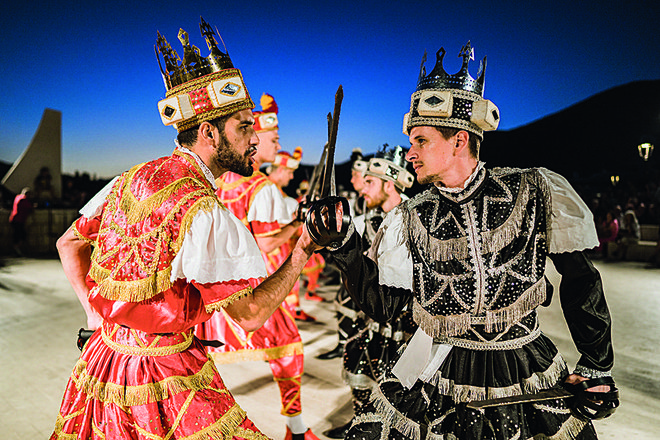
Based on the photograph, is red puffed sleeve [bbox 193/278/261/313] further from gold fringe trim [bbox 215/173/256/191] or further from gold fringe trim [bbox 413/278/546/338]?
gold fringe trim [bbox 215/173/256/191]

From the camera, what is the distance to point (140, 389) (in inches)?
53.9

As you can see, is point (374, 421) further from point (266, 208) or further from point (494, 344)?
point (266, 208)

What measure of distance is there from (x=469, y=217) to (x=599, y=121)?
5777cm

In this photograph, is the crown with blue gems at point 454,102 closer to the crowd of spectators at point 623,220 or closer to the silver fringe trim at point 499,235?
the silver fringe trim at point 499,235

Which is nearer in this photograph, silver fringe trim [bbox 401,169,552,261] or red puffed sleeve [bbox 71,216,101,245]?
silver fringe trim [bbox 401,169,552,261]

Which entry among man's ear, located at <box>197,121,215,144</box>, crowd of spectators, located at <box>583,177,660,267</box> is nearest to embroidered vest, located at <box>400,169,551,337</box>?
man's ear, located at <box>197,121,215,144</box>

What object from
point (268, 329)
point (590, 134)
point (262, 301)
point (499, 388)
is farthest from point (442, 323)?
point (590, 134)

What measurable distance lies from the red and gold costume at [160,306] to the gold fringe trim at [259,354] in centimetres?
150

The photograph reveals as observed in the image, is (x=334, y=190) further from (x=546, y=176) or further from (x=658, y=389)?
(x=658, y=389)

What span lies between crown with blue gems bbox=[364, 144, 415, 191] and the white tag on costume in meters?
2.02

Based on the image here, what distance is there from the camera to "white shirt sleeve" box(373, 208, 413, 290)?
1784 millimetres

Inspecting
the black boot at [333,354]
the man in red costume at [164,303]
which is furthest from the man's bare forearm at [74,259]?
the black boot at [333,354]

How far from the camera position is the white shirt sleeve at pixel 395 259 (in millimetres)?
1784

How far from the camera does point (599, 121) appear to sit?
48.5 m
